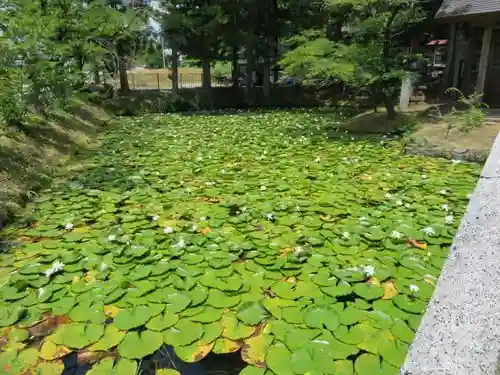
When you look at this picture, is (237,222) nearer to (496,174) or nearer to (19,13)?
(496,174)

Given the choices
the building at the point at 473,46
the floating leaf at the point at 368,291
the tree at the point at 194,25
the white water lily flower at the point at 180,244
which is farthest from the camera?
the tree at the point at 194,25

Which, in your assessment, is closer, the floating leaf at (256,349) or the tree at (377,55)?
the floating leaf at (256,349)

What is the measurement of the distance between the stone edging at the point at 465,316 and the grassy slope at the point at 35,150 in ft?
11.2

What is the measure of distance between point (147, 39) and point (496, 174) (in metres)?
13.2

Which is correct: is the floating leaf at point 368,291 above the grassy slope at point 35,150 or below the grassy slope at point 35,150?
below

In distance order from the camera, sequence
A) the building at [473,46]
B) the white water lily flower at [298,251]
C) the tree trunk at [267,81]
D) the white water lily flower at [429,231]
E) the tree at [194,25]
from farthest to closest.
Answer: the tree trunk at [267,81] < the tree at [194,25] < the building at [473,46] < the white water lily flower at [429,231] < the white water lily flower at [298,251]

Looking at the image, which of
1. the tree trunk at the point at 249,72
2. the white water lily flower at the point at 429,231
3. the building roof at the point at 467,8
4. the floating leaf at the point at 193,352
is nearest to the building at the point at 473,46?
the building roof at the point at 467,8

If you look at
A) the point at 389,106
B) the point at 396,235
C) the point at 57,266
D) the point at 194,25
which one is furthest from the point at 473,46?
the point at 57,266

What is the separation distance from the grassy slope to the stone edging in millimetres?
3403

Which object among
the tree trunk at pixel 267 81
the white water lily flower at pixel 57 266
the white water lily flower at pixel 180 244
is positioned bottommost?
the white water lily flower at pixel 57 266

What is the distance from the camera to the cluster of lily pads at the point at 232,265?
1875 millimetres

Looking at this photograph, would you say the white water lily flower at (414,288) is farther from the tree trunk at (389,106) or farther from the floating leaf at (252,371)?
the tree trunk at (389,106)

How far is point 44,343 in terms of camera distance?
6.27 ft

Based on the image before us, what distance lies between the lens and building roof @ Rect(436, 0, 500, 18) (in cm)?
740
